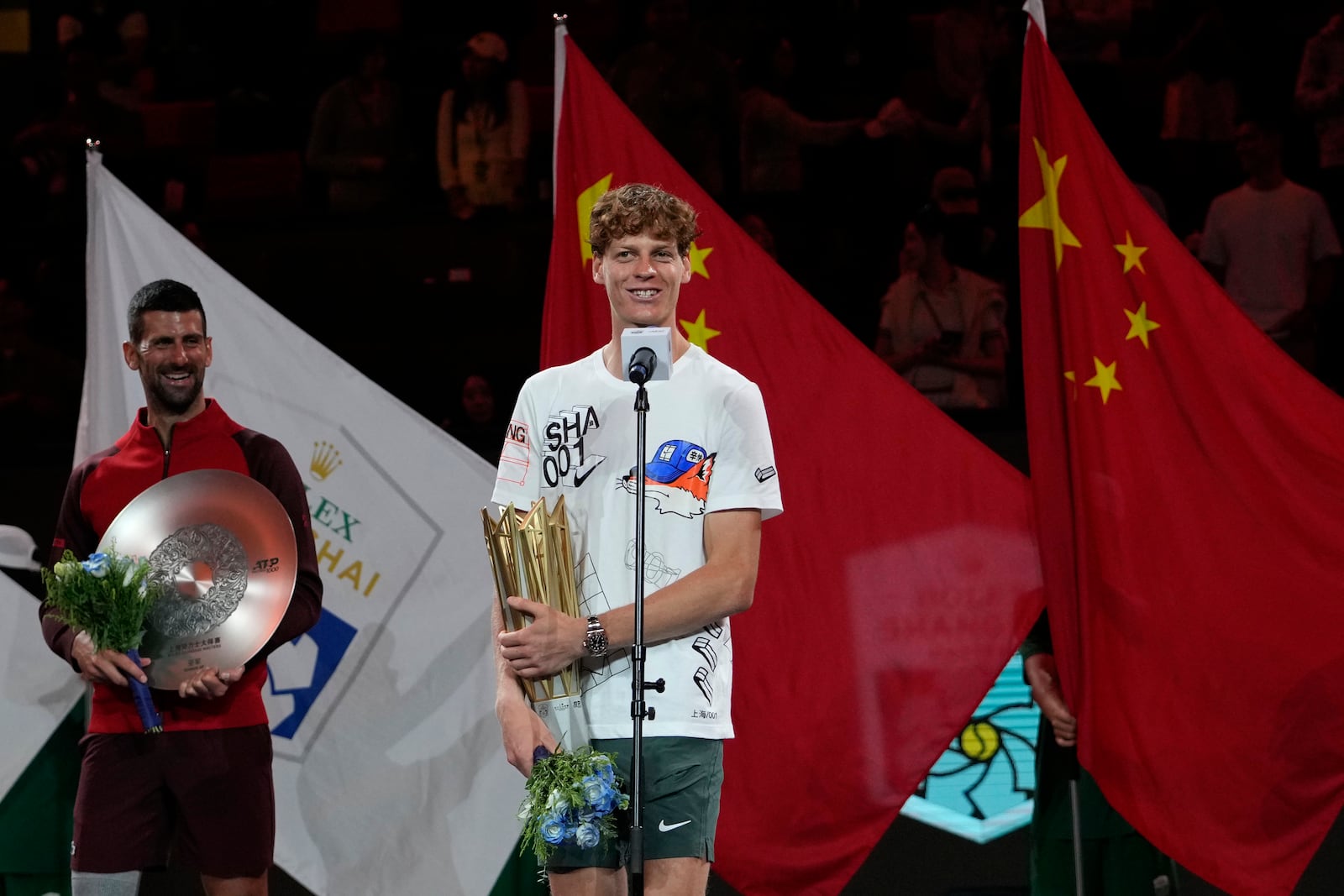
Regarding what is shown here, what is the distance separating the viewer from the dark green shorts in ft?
8.63

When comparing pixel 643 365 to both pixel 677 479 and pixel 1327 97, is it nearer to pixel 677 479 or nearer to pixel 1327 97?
pixel 677 479

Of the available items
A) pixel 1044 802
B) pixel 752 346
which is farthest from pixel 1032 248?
pixel 1044 802

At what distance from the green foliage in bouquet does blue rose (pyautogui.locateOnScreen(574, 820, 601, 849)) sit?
1.33m

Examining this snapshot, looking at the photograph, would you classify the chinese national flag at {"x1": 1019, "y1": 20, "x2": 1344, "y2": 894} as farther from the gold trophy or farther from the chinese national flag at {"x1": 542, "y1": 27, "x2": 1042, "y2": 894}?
the gold trophy

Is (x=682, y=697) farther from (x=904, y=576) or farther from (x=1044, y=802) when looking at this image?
(x=1044, y=802)

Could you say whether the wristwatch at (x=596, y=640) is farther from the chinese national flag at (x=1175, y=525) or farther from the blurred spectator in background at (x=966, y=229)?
the blurred spectator in background at (x=966, y=229)

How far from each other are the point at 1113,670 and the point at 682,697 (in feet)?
4.99

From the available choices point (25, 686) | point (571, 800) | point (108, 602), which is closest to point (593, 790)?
point (571, 800)

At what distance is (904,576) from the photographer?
4.06 meters

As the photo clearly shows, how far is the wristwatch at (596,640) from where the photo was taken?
2607 millimetres

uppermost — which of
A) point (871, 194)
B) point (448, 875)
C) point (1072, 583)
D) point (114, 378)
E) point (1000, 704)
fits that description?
point (871, 194)

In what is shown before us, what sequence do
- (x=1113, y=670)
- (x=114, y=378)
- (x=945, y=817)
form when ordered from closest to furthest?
(x=1113, y=670) < (x=114, y=378) < (x=945, y=817)

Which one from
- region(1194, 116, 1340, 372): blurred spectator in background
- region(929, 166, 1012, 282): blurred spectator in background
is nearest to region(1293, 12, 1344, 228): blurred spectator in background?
region(1194, 116, 1340, 372): blurred spectator in background

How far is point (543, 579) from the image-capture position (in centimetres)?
264
